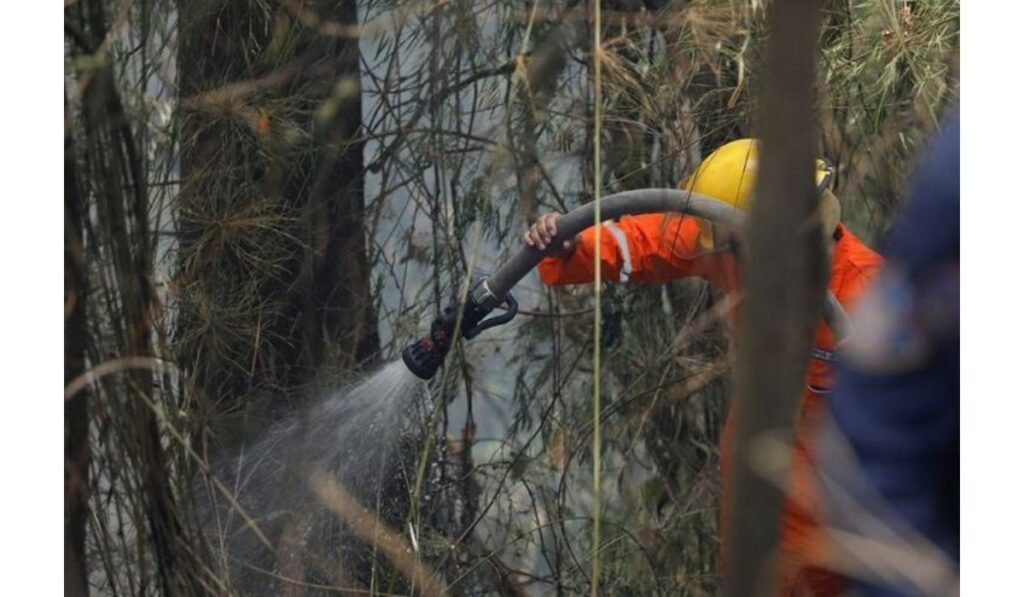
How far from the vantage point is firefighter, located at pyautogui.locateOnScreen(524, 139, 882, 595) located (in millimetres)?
1760

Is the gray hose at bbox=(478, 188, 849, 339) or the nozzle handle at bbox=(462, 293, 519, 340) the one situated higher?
the gray hose at bbox=(478, 188, 849, 339)

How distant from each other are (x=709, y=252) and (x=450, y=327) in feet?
1.19

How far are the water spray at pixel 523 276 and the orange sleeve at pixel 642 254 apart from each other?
27 mm

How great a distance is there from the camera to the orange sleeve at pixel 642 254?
184 centimetres

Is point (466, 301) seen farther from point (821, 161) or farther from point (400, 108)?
point (821, 161)

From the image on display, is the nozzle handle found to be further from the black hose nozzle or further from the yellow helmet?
the yellow helmet

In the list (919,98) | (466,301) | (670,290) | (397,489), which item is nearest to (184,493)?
(397,489)

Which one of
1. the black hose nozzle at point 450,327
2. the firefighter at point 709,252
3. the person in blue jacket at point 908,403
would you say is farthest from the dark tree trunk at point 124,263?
the person in blue jacket at point 908,403

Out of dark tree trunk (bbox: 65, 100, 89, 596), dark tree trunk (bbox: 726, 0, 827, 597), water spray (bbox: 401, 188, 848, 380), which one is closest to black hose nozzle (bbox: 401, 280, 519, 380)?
water spray (bbox: 401, 188, 848, 380)

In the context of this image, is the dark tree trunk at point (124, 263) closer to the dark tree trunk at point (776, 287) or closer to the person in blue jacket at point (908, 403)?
the person in blue jacket at point (908, 403)

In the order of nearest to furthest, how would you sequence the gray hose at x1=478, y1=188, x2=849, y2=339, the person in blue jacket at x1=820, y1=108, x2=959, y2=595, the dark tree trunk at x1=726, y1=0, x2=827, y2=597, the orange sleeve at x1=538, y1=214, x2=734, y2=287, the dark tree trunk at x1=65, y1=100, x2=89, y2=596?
the dark tree trunk at x1=726, y1=0, x2=827, y2=597 < the person in blue jacket at x1=820, y1=108, x2=959, y2=595 < the dark tree trunk at x1=65, y1=100, x2=89, y2=596 < the gray hose at x1=478, y1=188, x2=849, y2=339 < the orange sleeve at x1=538, y1=214, x2=734, y2=287

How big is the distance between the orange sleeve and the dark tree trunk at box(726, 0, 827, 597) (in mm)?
1118

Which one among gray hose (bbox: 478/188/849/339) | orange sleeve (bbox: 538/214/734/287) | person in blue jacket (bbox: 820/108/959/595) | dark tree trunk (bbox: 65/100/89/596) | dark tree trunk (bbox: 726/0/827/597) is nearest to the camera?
dark tree trunk (bbox: 726/0/827/597)

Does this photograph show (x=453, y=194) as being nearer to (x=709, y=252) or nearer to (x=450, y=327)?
(x=450, y=327)
